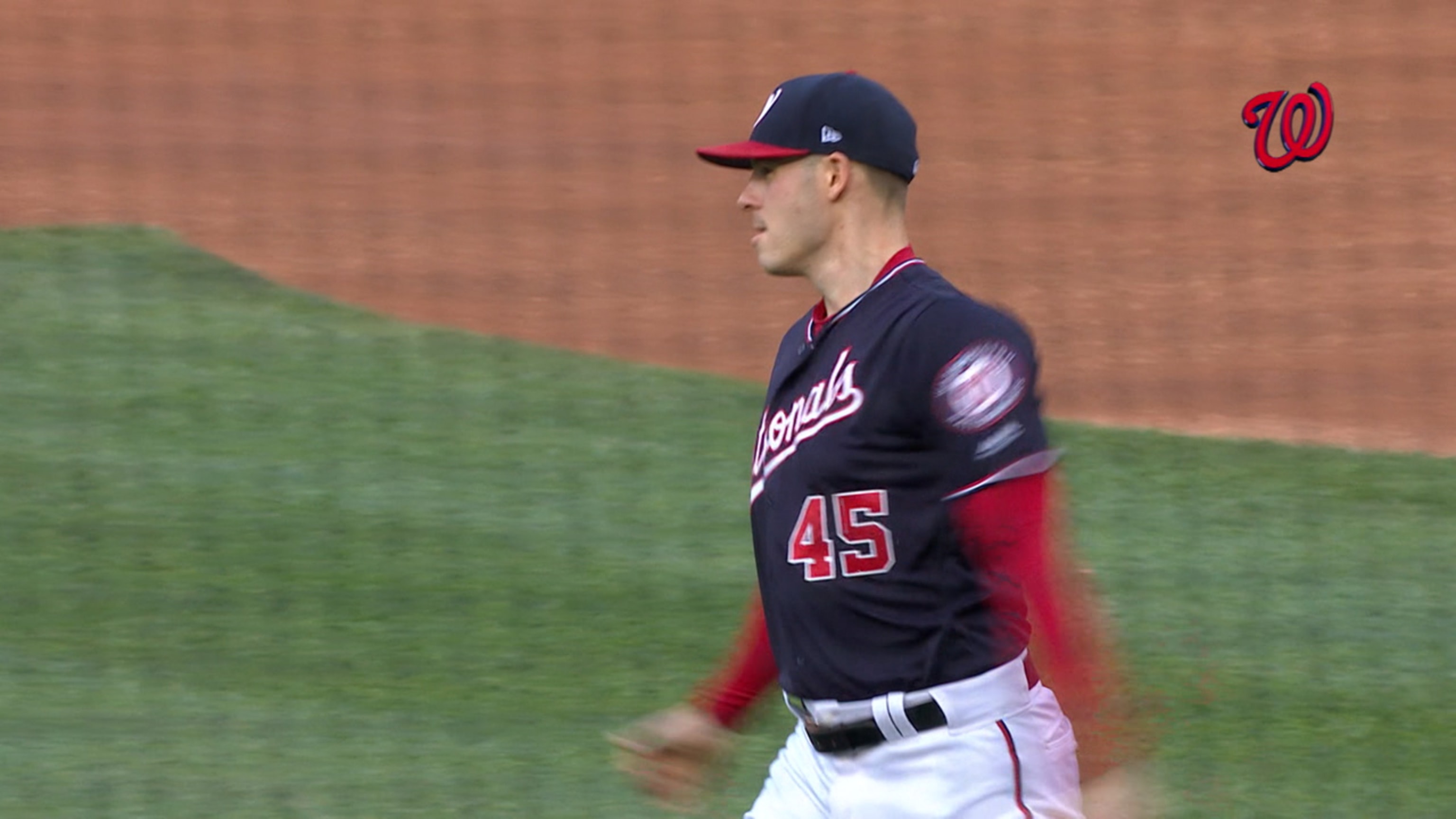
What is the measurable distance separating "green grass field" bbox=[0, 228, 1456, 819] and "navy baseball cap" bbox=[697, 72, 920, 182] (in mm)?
2892

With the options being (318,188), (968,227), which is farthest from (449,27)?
(968,227)

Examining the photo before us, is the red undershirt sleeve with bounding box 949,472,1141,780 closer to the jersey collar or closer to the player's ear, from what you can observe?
the jersey collar

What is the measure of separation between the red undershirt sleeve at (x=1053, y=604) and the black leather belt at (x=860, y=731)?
18 cm

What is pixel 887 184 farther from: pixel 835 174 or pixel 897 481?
pixel 897 481

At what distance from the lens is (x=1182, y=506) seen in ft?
30.2

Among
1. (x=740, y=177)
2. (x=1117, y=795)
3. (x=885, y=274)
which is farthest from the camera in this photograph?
(x=740, y=177)

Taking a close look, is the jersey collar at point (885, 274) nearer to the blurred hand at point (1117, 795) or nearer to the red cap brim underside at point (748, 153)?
the red cap brim underside at point (748, 153)

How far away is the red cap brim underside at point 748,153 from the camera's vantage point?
9.49ft

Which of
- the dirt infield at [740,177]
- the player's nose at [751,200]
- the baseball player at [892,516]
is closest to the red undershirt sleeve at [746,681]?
the baseball player at [892,516]

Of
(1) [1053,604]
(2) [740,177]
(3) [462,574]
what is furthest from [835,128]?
(2) [740,177]

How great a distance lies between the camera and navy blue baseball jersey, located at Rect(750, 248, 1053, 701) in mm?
2662

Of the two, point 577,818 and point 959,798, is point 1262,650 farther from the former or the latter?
point 959,798

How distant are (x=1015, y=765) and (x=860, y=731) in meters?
0.23

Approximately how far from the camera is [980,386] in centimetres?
264
